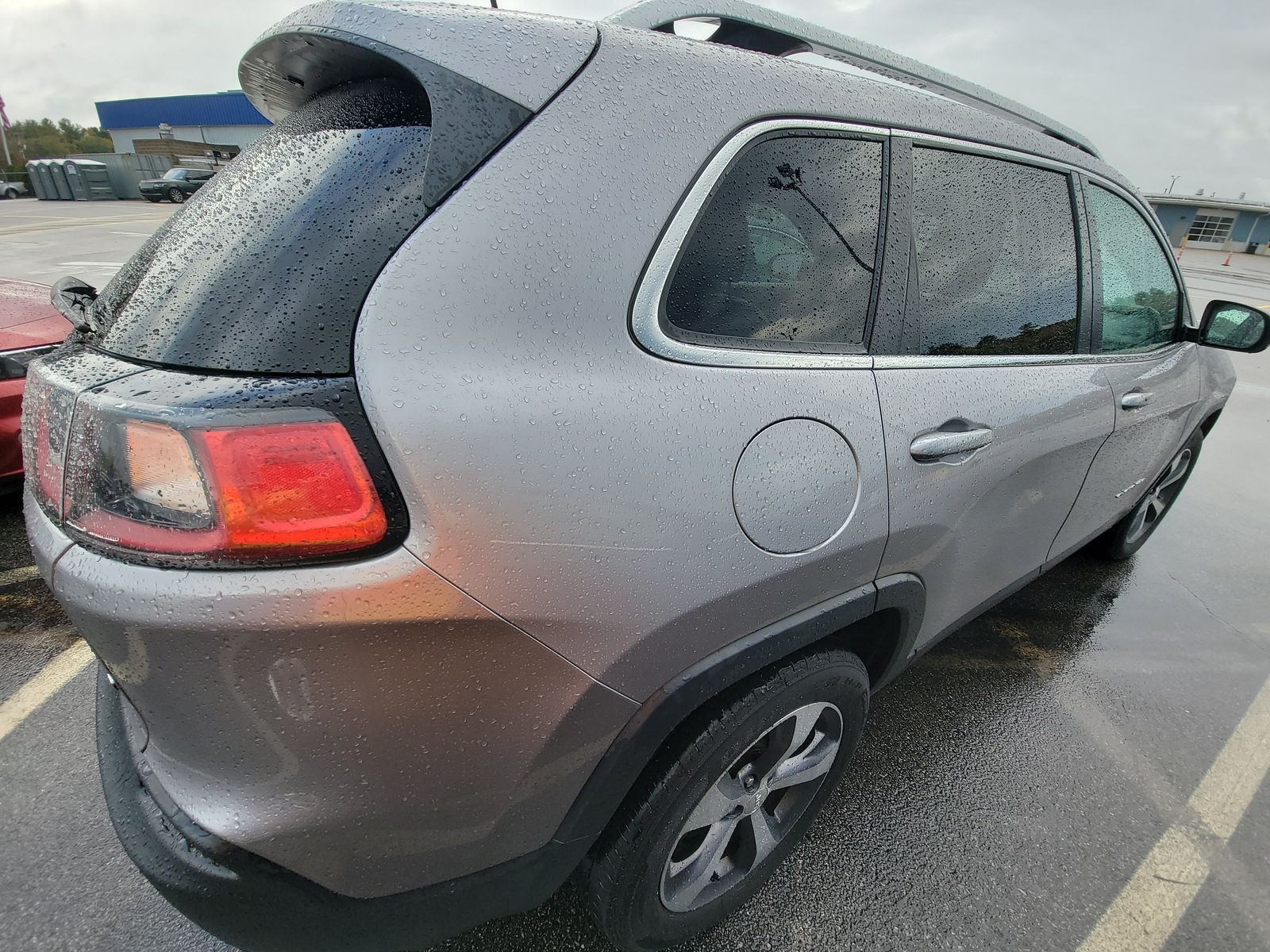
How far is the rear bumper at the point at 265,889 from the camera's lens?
1.04 metres

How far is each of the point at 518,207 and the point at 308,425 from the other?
1.41 ft

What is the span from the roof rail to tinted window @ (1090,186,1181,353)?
0.56 meters

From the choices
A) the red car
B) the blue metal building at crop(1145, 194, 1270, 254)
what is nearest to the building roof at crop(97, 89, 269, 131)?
the red car

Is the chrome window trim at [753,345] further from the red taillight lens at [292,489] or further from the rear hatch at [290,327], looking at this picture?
the red taillight lens at [292,489]

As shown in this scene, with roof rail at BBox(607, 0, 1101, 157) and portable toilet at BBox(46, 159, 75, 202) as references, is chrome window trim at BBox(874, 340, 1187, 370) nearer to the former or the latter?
roof rail at BBox(607, 0, 1101, 157)

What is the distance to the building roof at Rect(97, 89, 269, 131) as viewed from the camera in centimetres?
5238

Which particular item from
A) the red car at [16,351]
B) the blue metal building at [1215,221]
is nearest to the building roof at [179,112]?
the red car at [16,351]

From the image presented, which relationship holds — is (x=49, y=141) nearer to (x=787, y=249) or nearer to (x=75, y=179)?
(x=75, y=179)

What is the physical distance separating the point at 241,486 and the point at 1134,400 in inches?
105

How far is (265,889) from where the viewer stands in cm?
104

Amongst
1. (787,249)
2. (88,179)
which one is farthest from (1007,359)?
(88,179)

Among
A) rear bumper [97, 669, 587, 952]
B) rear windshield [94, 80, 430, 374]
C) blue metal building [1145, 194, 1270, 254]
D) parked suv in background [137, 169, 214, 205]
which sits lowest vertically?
rear bumper [97, 669, 587, 952]

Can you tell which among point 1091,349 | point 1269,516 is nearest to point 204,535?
point 1091,349

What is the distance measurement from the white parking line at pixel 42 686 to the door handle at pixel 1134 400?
3.45 m
